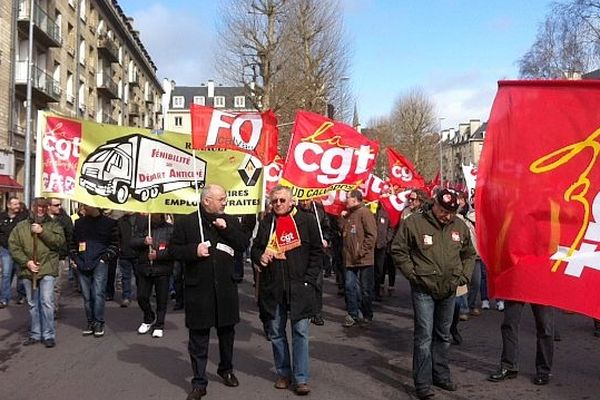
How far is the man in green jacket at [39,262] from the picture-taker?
26.1 feet

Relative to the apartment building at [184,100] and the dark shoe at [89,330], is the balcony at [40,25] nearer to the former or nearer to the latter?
the dark shoe at [89,330]

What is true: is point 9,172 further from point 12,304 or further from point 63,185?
point 63,185

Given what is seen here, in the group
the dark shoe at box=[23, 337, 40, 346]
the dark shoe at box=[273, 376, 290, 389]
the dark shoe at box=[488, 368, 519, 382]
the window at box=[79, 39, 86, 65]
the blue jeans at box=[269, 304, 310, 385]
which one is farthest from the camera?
the window at box=[79, 39, 86, 65]

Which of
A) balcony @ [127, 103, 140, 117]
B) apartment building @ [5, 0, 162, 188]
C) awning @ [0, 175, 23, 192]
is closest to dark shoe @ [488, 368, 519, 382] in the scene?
apartment building @ [5, 0, 162, 188]

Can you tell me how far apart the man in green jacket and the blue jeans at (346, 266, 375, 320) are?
377 centimetres

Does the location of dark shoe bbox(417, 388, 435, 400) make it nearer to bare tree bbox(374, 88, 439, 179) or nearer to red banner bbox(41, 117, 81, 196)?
red banner bbox(41, 117, 81, 196)

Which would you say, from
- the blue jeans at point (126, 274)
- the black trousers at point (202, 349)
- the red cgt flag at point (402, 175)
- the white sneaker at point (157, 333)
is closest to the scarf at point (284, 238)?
the black trousers at point (202, 349)

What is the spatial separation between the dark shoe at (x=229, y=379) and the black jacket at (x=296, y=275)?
675 millimetres

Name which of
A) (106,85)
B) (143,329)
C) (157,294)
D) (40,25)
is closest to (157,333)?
(143,329)

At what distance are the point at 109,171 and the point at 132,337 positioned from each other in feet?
7.22

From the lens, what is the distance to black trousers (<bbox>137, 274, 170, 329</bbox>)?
8.63 meters

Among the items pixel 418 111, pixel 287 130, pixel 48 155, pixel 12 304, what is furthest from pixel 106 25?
pixel 48 155

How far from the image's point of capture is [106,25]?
1984 inches

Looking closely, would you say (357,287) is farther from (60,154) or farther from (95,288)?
(60,154)
